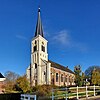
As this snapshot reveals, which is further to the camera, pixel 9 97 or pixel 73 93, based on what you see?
pixel 9 97

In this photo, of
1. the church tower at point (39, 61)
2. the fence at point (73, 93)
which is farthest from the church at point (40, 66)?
the fence at point (73, 93)

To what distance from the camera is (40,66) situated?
77250 millimetres

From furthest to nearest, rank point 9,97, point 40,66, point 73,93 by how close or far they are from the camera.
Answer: point 40,66 → point 9,97 → point 73,93

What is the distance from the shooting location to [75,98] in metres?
22.7

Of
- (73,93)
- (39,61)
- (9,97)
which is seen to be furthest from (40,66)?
(73,93)

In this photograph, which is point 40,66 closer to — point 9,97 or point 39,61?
point 39,61

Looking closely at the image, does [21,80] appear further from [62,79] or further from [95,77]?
[62,79]

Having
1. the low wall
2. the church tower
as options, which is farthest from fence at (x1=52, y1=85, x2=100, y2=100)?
the church tower

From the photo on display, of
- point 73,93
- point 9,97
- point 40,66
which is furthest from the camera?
point 40,66

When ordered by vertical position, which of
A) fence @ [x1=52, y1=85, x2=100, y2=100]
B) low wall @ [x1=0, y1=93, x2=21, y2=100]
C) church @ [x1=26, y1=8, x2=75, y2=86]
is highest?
church @ [x1=26, y1=8, x2=75, y2=86]

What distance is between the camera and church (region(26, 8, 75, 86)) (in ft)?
249

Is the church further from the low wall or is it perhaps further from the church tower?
the low wall

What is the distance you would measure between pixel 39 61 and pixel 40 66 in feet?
5.73

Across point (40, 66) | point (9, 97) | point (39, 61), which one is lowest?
point (9, 97)
